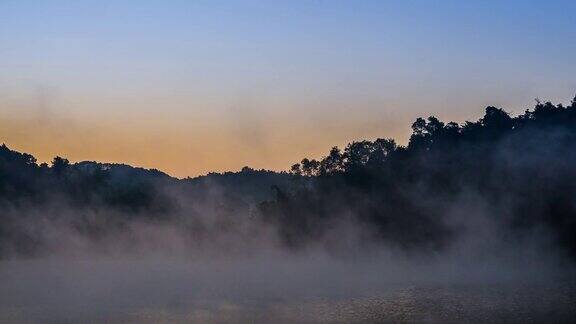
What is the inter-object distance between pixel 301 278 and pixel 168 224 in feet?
232

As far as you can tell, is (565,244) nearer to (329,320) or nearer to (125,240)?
(329,320)

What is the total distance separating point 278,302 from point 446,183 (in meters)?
50.2

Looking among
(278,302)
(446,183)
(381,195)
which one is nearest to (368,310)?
(278,302)

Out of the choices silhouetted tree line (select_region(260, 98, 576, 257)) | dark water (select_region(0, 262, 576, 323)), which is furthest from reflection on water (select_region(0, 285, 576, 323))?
silhouetted tree line (select_region(260, 98, 576, 257))

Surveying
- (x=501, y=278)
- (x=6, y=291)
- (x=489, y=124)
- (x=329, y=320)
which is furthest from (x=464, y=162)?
(x=6, y=291)

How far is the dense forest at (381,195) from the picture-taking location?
89.1 meters

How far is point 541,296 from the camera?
51.7 meters

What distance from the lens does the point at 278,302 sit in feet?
177

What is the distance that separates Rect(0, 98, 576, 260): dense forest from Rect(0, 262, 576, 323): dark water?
28.7 m

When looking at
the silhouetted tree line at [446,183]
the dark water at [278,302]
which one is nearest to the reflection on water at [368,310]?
the dark water at [278,302]

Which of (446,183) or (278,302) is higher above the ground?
(446,183)

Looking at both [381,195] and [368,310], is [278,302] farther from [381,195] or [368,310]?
[381,195]

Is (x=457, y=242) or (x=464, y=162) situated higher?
(x=464, y=162)

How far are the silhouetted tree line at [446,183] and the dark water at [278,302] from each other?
92.6 feet
